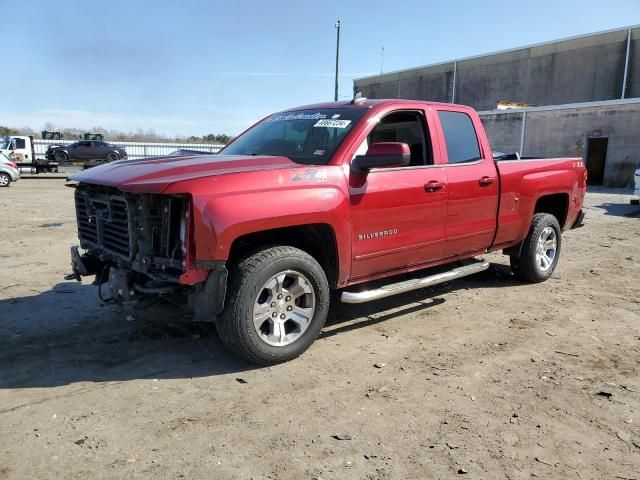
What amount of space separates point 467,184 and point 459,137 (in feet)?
1.73

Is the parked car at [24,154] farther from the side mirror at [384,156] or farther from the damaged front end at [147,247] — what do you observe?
the side mirror at [384,156]

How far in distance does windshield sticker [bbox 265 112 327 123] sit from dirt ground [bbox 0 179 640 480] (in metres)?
1.92

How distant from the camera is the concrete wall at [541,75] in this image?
111 ft

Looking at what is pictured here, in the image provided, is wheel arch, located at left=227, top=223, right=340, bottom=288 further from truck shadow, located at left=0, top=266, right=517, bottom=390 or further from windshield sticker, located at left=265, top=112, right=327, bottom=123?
windshield sticker, located at left=265, top=112, right=327, bottom=123

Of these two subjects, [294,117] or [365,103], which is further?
[294,117]

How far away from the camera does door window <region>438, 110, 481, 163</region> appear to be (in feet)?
16.9

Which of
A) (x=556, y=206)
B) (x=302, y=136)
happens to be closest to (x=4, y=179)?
(x=302, y=136)

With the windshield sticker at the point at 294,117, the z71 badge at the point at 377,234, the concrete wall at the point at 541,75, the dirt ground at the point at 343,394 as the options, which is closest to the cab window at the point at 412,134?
the windshield sticker at the point at 294,117

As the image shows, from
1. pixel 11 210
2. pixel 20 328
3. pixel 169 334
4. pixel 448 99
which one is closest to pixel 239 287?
pixel 169 334

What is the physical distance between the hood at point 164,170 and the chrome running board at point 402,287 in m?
1.16

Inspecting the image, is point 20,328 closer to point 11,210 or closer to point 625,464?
point 625,464

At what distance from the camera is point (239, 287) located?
3.62 m

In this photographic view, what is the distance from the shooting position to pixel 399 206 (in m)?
4.49

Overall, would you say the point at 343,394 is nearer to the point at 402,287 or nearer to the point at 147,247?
the point at 402,287
